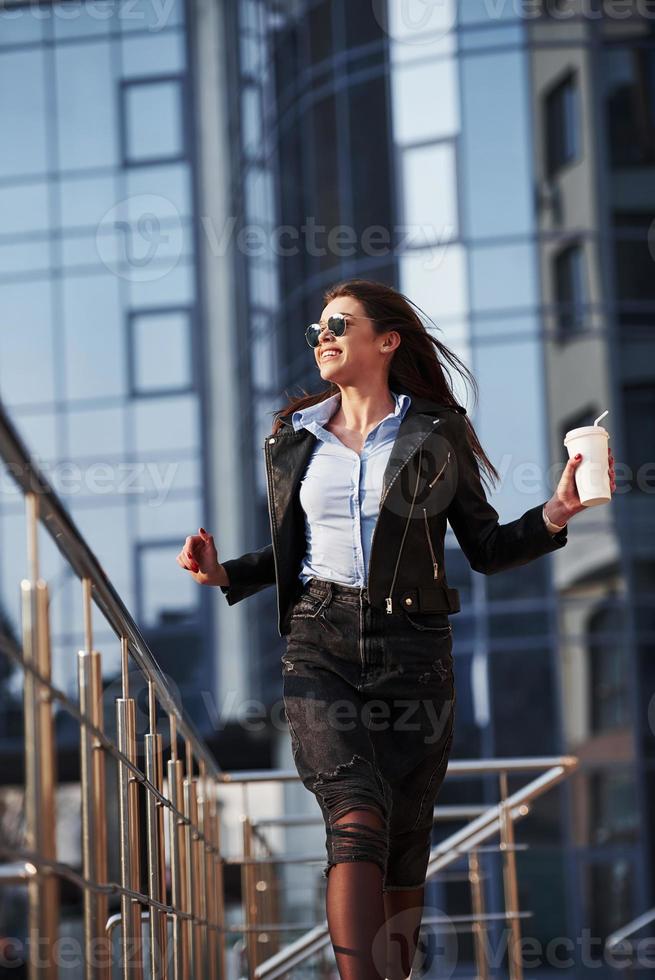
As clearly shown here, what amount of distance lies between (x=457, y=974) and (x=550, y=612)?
12.1ft

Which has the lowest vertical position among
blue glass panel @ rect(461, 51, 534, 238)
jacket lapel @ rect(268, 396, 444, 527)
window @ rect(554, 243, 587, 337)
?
jacket lapel @ rect(268, 396, 444, 527)

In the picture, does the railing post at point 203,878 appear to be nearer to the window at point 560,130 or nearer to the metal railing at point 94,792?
the metal railing at point 94,792

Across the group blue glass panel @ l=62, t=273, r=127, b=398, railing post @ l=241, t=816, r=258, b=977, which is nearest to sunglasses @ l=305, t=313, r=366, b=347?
railing post @ l=241, t=816, r=258, b=977

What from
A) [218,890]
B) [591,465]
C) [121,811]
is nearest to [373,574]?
[591,465]

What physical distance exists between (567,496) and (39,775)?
181 cm

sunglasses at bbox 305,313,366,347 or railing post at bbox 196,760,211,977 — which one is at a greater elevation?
sunglasses at bbox 305,313,366,347

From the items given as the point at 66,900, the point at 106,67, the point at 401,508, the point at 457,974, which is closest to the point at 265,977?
the point at 401,508

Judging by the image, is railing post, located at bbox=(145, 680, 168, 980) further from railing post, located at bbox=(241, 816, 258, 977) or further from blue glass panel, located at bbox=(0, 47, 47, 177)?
blue glass panel, located at bbox=(0, 47, 47, 177)

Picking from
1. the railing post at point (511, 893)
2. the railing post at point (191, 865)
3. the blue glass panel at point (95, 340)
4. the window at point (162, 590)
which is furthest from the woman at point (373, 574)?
the blue glass panel at point (95, 340)

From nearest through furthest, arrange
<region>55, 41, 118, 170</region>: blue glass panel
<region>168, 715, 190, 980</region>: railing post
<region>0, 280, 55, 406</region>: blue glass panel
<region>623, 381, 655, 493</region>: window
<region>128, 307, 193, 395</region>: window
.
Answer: <region>168, 715, 190, 980</region>: railing post
<region>623, 381, 655, 493</region>: window
<region>128, 307, 193, 395</region>: window
<region>0, 280, 55, 406</region>: blue glass panel
<region>55, 41, 118, 170</region>: blue glass panel

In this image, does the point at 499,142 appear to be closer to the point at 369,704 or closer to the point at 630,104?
the point at 630,104

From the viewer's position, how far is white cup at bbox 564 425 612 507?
343cm

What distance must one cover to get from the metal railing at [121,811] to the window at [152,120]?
62.1 feet

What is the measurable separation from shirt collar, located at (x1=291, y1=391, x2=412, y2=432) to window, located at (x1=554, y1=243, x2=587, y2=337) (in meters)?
12.5
